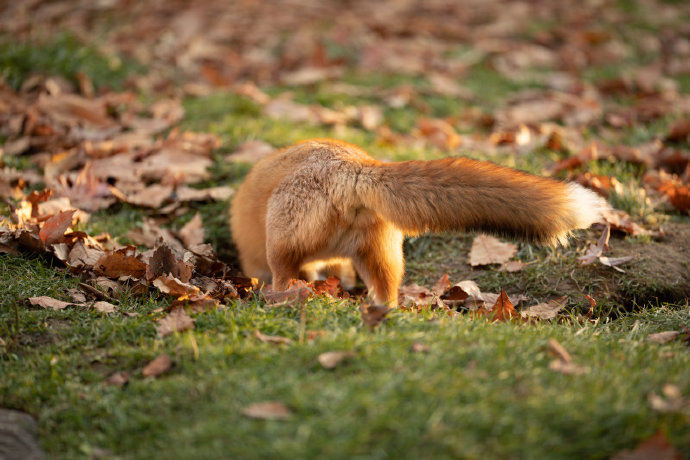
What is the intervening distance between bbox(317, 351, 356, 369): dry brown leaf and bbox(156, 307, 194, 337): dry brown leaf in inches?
28.5

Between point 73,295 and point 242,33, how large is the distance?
724cm

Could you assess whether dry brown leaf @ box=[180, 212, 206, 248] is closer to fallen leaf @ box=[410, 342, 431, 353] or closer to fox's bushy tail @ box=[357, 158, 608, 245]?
fox's bushy tail @ box=[357, 158, 608, 245]

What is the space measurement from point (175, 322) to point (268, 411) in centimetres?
89

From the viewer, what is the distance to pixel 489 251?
14.1 feet

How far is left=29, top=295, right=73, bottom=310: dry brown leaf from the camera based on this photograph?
3.02 metres

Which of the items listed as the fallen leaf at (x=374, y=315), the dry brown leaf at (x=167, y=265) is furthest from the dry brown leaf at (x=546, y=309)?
the dry brown leaf at (x=167, y=265)

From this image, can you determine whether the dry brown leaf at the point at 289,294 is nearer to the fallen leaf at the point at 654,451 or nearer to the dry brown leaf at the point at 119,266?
the dry brown leaf at the point at 119,266

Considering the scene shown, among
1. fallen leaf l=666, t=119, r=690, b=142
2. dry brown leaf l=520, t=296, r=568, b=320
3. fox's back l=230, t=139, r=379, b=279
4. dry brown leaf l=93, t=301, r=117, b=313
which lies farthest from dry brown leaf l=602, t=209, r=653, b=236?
dry brown leaf l=93, t=301, r=117, b=313

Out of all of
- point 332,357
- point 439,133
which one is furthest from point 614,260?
point 439,133

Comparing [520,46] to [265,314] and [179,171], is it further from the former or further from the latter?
[265,314]

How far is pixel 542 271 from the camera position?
4.05 metres

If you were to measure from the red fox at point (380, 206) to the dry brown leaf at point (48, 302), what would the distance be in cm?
116

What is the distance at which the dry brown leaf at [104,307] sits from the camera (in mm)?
3018

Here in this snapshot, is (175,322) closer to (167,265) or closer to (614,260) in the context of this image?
(167,265)
